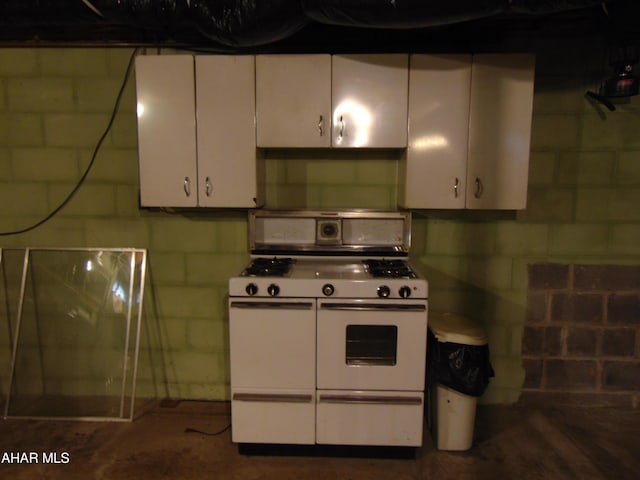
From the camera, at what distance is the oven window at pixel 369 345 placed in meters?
2.11

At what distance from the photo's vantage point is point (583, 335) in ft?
8.67

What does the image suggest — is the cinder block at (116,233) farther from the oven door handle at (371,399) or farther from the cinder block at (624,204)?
the cinder block at (624,204)

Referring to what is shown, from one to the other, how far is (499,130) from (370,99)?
0.73m

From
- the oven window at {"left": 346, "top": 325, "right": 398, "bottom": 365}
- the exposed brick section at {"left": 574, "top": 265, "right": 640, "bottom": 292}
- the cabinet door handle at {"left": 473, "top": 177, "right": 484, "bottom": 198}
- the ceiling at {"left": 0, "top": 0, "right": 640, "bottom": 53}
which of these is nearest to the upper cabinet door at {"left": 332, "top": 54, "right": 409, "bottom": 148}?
the ceiling at {"left": 0, "top": 0, "right": 640, "bottom": 53}

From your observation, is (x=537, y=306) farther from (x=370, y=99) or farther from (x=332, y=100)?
(x=332, y=100)

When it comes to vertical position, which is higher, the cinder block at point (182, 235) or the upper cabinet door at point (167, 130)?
the upper cabinet door at point (167, 130)

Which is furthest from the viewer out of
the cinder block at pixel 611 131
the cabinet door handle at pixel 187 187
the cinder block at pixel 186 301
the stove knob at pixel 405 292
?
the cinder block at pixel 186 301

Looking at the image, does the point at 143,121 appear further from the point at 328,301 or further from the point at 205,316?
the point at 328,301

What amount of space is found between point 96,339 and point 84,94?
1.54 metres

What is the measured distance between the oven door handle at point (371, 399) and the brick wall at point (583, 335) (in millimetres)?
1048

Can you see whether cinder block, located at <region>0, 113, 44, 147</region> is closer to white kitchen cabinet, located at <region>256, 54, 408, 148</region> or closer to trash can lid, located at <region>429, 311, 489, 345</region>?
white kitchen cabinet, located at <region>256, 54, 408, 148</region>

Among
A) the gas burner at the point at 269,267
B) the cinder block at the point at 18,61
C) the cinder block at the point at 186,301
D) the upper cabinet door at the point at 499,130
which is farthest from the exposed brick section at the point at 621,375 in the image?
the cinder block at the point at 18,61

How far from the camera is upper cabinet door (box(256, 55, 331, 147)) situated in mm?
2277

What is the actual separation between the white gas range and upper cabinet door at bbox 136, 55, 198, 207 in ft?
2.31
